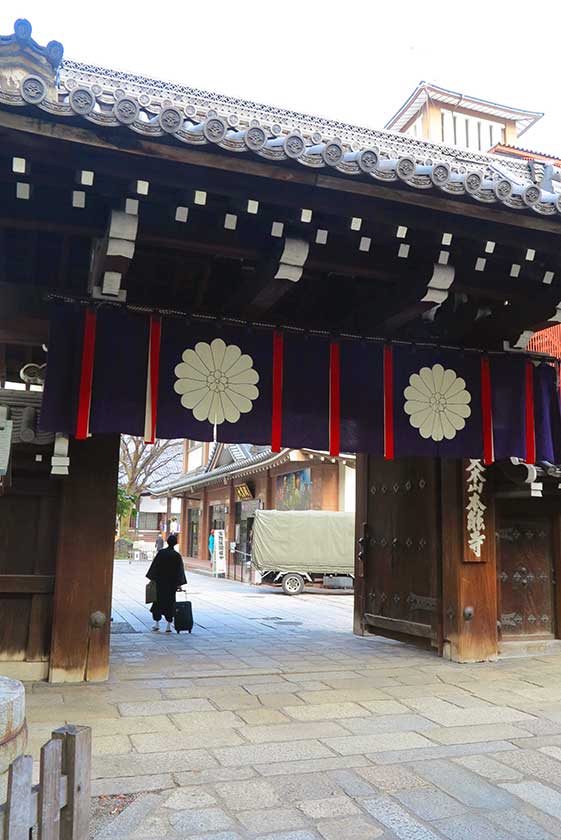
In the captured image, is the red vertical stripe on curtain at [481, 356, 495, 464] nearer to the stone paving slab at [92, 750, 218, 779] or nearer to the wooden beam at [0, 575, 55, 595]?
the stone paving slab at [92, 750, 218, 779]

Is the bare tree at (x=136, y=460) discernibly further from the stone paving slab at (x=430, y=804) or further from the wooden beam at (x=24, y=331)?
the stone paving slab at (x=430, y=804)

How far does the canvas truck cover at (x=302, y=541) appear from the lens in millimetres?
20094

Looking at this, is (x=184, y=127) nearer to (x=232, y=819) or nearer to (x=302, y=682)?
(x=232, y=819)

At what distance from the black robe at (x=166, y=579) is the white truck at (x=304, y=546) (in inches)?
370

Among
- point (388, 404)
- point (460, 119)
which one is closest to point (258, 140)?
point (388, 404)

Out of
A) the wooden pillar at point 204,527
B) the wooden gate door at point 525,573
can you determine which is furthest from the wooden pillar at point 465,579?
the wooden pillar at point 204,527

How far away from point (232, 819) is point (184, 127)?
179 inches

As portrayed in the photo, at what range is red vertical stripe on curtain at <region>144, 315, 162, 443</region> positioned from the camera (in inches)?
255

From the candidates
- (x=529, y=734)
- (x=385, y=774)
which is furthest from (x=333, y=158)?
(x=529, y=734)

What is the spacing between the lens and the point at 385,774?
4.28 m

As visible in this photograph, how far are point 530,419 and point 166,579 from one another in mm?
6224

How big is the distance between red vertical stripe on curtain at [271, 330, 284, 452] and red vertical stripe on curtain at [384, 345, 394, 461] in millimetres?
1252

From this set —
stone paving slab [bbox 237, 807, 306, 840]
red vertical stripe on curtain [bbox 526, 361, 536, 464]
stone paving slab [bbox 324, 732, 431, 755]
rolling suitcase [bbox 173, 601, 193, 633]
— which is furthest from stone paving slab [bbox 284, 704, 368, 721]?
rolling suitcase [bbox 173, 601, 193, 633]

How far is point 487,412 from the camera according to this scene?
780cm
